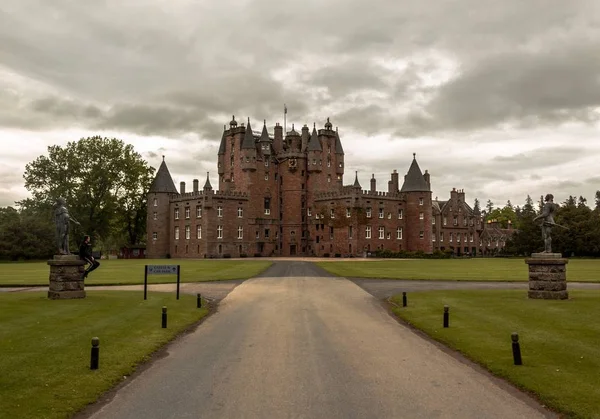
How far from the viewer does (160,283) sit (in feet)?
113

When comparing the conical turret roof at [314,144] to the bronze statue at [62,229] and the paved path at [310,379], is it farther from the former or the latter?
the paved path at [310,379]

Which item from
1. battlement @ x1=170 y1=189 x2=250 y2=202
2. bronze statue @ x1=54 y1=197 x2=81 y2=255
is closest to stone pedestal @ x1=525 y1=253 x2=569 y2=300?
bronze statue @ x1=54 y1=197 x2=81 y2=255

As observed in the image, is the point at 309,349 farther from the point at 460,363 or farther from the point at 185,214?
the point at 185,214

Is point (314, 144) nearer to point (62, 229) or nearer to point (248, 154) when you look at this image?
point (248, 154)

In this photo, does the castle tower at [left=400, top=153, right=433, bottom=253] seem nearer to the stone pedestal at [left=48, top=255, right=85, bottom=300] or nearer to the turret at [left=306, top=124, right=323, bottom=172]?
the turret at [left=306, top=124, right=323, bottom=172]

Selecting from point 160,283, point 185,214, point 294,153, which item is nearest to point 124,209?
point 185,214

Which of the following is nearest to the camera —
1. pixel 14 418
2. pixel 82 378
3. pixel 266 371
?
pixel 14 418

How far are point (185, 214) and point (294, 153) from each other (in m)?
23.0

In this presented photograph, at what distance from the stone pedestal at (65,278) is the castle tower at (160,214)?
69.9 meters

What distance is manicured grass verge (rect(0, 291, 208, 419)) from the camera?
965cm

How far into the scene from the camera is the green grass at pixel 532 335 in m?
10.3

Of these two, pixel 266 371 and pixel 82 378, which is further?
pixel 266 371

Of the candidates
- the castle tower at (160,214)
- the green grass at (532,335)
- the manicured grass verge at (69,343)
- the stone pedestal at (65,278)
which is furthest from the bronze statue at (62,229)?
the castle tower at (160,214)

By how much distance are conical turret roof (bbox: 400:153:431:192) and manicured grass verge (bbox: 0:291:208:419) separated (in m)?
77.1
